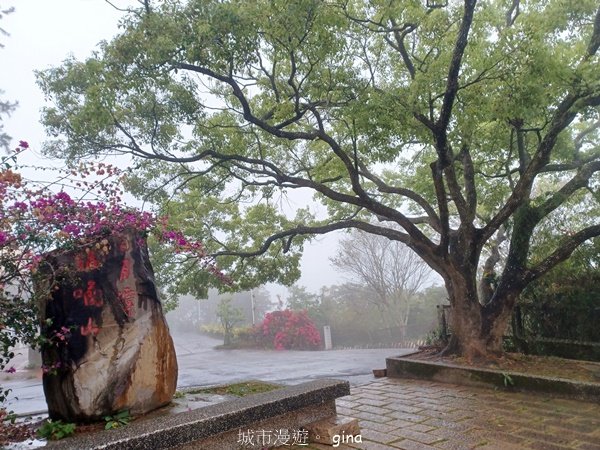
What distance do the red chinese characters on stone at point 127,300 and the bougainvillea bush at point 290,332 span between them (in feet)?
50.7

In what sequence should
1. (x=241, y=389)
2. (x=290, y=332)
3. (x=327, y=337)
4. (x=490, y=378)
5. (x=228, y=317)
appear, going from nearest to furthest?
(x=241, y=389) < (x=490, y=378) < (x=290, y=332) < (x=327, y=337) < (x=228, y=317)

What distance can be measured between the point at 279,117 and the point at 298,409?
428cm

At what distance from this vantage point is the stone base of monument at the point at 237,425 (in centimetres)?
291

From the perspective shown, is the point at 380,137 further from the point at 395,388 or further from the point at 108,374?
the point at 108,374

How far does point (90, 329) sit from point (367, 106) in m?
4.61

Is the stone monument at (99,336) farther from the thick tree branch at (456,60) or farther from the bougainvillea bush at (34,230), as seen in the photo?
the thick tree branch at (456,60)

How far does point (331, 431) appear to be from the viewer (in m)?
4.12

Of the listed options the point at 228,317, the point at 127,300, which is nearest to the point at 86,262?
the point at 127,300

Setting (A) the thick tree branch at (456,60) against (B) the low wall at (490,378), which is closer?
(A) the thick tree branch at (456,60)

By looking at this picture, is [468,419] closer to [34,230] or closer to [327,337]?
[34,230]

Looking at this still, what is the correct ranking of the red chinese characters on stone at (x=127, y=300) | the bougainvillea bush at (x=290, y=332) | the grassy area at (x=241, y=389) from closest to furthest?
the red chinese characters on stone at (x=127, y=300)
the grassy area at (x=241, y=389)
the bougainvillea bush at (x=290, y=332)

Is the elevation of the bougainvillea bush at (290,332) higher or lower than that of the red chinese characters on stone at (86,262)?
lower

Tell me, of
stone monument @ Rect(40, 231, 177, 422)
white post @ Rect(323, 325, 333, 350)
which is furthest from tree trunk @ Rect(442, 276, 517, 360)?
white post @ Rect(323, 325, 333, 350)

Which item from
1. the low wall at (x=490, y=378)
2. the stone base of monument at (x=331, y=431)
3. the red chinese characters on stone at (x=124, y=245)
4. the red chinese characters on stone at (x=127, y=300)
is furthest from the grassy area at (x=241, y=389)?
the low wall at (x=490, y=378)
